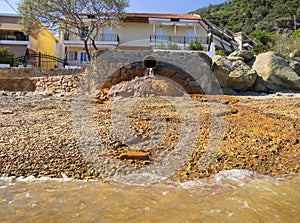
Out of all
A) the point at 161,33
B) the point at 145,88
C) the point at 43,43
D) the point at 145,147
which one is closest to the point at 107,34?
the point at 161,33

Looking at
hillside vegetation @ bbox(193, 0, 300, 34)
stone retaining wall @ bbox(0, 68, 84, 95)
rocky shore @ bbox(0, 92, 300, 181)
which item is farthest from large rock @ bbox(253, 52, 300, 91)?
hillside vegetation @ bbox(193, 0, 300, 34)

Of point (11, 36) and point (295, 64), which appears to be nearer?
point (295, 64)

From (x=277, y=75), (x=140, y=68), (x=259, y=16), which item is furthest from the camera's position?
(x=259, y=16)

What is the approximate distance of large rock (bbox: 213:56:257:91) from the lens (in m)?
11.6

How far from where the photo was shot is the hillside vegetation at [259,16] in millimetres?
45594

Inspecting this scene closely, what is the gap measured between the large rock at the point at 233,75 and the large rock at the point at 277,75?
Answer: 0.74 m

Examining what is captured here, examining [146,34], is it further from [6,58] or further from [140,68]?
[140,68]

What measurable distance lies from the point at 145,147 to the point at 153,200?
1743 mm

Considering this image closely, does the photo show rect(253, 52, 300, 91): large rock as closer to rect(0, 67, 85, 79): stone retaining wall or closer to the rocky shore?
the rocky shore

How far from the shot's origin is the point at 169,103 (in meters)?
8.00

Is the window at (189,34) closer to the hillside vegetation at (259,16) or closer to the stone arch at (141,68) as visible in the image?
the stone arch at (141,68)

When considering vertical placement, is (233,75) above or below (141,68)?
below

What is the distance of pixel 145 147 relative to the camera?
4766 millimetres

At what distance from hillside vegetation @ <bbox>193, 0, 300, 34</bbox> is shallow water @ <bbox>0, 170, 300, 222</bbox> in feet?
149
